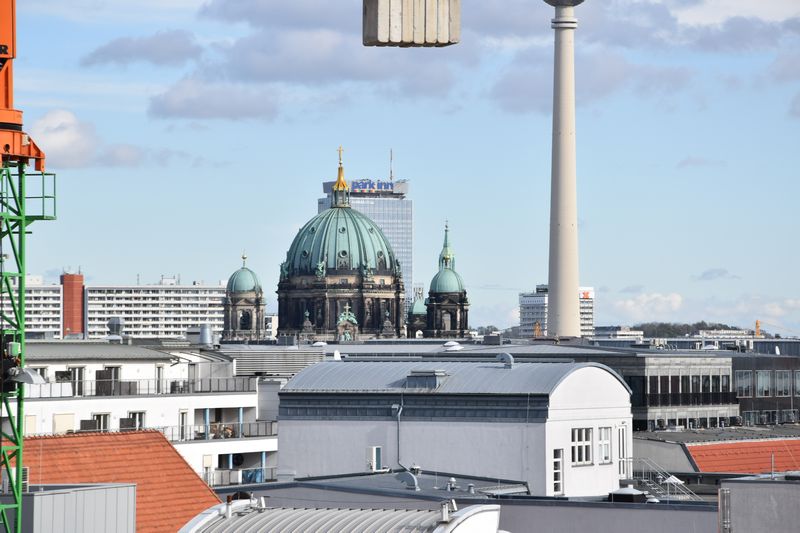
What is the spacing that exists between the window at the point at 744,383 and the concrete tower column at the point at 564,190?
179 ft

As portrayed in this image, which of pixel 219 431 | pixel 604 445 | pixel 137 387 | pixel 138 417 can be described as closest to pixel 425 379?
pixel 604 445

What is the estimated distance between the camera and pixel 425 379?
72.7m

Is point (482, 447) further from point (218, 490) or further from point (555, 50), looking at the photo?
point (555, 50)

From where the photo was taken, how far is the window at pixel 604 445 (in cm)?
7056

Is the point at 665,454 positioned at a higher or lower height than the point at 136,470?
lower

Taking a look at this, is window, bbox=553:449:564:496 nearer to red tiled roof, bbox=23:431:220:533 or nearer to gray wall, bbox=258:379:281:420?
gray wall, bbox=258:379:281:420

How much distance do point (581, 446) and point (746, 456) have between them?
92.0ft

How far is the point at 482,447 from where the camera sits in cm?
6938

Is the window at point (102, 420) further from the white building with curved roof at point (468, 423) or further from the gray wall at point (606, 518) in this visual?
the gray wall at point (606, 518)

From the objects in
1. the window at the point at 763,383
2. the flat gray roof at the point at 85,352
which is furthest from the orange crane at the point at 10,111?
the window at the point at 763,383

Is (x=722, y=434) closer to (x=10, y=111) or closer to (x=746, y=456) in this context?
(x=746, y=456)

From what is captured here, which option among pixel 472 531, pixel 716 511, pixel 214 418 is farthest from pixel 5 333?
pixel 214 418

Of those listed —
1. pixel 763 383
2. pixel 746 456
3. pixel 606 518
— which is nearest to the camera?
pixel 606 518

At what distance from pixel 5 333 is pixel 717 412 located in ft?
272
